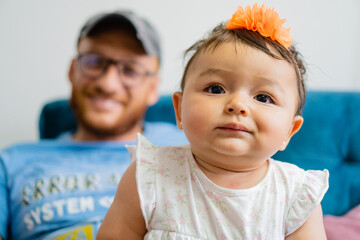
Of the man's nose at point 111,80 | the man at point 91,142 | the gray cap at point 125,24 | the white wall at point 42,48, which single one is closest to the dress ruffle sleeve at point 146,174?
the man at point 91,142

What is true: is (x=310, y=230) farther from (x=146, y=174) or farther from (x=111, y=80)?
(x=111, y=80)

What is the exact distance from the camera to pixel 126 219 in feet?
2.22

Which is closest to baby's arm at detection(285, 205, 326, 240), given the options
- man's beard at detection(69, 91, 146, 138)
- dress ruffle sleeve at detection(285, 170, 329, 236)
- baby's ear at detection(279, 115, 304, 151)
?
dress ruffle sleeve at detection(285, 170, 329, 236)

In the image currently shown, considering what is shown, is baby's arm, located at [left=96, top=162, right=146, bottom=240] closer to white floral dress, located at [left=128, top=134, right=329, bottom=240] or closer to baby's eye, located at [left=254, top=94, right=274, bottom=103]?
white floral dress, located at [left=128, top=134, right=329, bottom=240]

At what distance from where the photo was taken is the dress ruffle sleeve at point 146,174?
2.15 ft

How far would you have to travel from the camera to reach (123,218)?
678 mm

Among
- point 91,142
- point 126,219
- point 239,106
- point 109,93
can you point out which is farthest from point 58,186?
point 239,106

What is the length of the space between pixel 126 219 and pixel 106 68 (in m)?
0.86

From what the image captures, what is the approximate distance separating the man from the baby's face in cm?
63

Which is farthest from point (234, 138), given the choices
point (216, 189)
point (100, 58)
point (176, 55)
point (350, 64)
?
point (176, 55)

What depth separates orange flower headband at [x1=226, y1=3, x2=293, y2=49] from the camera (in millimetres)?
620

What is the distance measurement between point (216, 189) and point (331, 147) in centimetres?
78

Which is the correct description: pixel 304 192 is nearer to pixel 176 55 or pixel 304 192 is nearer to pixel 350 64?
pixel 350 64

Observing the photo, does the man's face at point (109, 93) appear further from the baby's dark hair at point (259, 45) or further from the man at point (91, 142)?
the baby's dark hair at point (259, 45)
